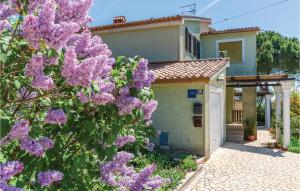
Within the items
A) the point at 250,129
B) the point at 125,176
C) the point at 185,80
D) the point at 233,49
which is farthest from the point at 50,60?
the point at 233,49

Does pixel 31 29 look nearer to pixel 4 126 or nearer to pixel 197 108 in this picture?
pixel 4 126

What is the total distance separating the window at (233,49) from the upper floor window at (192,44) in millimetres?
1384

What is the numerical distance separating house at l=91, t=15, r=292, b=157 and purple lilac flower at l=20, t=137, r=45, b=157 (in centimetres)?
1037

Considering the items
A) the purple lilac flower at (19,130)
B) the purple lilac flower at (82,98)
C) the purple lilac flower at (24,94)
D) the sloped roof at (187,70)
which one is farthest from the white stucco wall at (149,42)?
the purple lilac flower at (19,130)

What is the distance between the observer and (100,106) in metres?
3.17

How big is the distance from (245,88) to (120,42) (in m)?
7.62

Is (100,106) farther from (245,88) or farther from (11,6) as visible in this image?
(245,88)

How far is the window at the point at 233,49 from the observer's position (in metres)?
21.2

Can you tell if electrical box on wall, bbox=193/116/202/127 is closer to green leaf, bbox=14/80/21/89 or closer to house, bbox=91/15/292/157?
house, bbox=91/15/292/157

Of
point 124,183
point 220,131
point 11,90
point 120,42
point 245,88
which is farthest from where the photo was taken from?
point 245,88

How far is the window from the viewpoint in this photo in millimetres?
21156

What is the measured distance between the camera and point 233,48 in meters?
21.9

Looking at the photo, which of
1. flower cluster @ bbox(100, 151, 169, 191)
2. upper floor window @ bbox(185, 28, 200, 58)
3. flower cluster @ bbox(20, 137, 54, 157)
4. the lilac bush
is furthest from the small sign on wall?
flower cluster @ bbox(20, 137, 54, 157)

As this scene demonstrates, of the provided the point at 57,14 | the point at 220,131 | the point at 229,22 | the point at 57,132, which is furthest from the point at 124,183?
the point at 229,22
